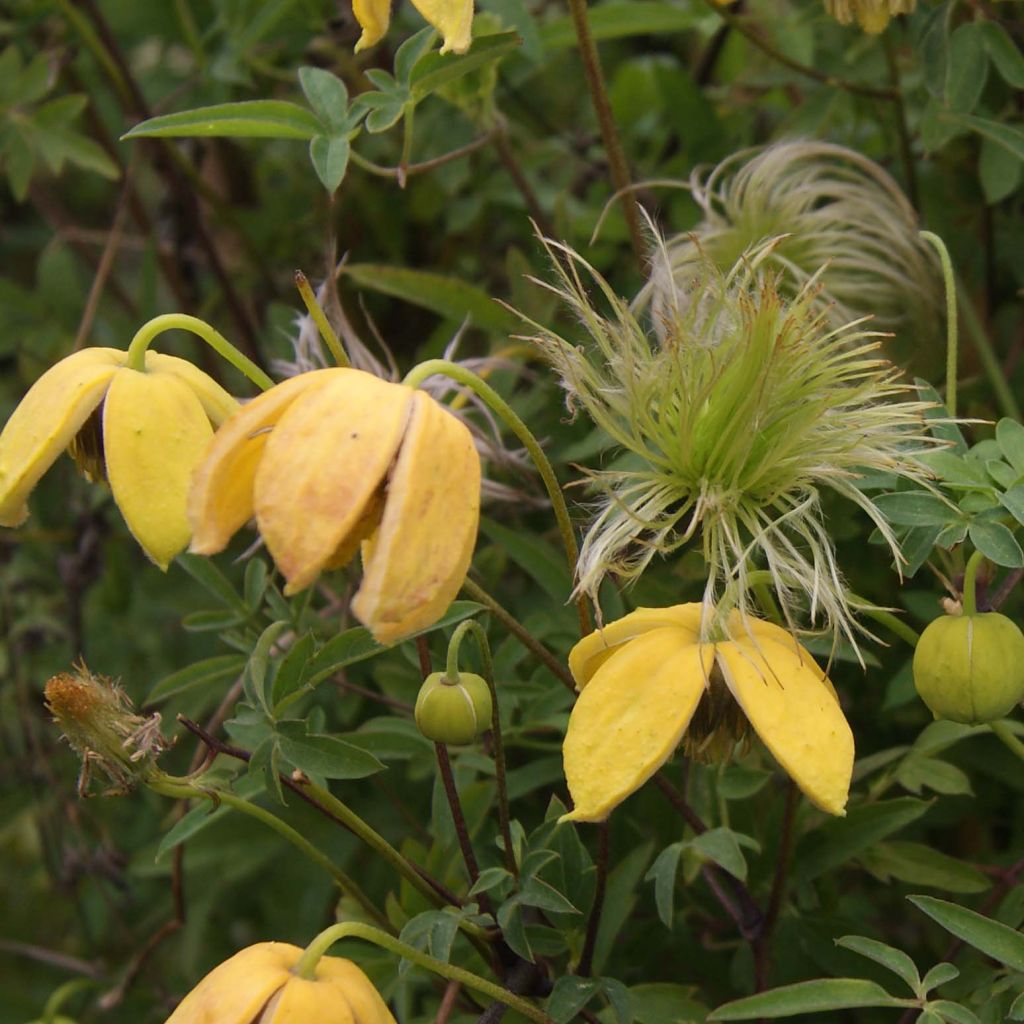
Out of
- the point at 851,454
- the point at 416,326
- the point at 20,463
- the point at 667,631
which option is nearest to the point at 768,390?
the point at 851,454

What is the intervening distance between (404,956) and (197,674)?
374mm

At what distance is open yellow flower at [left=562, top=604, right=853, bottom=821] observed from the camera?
2.60 feet

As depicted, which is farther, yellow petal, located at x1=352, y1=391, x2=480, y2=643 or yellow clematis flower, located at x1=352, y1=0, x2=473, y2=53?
yellow clematis flower, located at x1=352, y1=0, x2=473, y2=53

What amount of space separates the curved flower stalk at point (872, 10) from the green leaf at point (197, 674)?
0.73 meters

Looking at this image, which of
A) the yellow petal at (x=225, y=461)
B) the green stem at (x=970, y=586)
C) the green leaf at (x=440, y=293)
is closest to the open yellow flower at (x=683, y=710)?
the green stem at (x=970, y=586)

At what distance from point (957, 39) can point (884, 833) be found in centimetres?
72

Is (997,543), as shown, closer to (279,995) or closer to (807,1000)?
(807,1000)

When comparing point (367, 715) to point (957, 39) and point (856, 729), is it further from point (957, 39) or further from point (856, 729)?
point (957, 39)

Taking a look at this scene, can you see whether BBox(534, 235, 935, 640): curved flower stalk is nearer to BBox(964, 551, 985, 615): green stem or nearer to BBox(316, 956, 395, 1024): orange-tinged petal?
BBox(964, 551, 985, 615): green stem

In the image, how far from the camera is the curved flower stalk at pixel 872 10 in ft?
3.67

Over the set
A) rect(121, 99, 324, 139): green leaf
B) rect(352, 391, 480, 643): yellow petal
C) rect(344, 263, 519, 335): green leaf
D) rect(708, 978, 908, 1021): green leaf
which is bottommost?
rect(708, 978, 908, 1021): green leaf

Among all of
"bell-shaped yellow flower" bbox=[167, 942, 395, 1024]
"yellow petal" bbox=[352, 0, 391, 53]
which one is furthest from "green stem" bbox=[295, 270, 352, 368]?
"bell-shaped yellow flower" bbox=[167, 942, 395, 1024]

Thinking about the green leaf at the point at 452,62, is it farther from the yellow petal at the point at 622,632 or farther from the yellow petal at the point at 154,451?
the yellow petal at the point at 622,632

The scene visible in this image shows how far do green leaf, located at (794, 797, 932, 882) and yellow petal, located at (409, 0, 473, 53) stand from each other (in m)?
0.64
